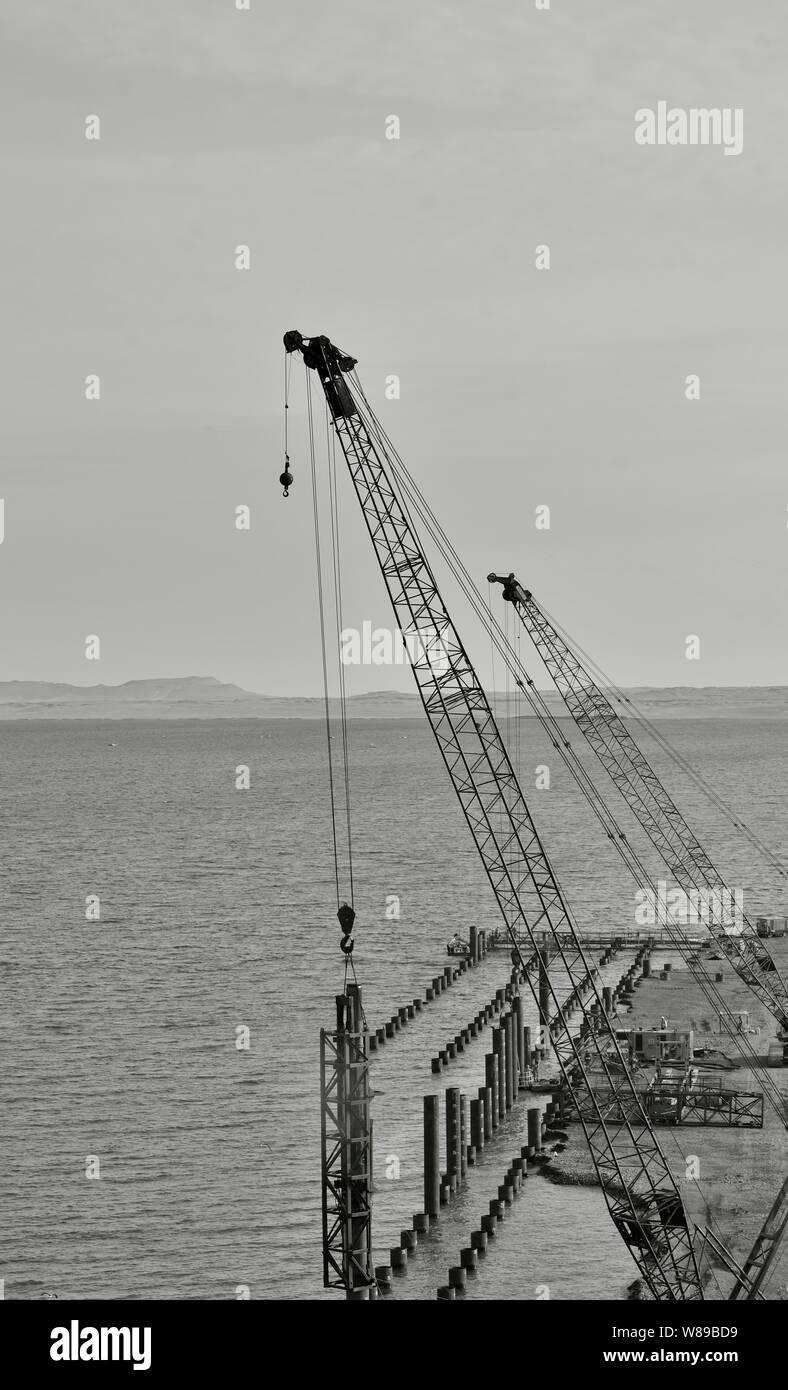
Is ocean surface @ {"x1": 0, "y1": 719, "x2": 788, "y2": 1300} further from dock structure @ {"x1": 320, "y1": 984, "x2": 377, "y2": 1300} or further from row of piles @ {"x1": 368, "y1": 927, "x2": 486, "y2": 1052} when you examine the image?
dock structure @ {"x1": 320, "y1": 984, "x2": 377, "y2": 1300}

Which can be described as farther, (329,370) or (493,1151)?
(493,1151)

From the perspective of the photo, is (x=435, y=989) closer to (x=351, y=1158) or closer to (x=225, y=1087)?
(x=225, y=1087)

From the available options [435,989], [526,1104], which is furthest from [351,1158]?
[435,989]

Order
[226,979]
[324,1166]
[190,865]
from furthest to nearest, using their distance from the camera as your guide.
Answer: [190,865], [226,979], [324,1166]

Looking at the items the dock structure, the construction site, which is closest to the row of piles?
the construction site

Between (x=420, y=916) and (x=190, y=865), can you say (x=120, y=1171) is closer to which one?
(x=420, y=916)

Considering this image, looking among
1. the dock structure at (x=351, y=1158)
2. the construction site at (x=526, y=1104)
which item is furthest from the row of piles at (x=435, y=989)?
the dock structure at (x=351, y=1158)

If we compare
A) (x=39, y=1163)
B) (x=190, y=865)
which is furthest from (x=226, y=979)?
(x=190, y=865)

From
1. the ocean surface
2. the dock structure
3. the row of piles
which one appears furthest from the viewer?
the row of piles

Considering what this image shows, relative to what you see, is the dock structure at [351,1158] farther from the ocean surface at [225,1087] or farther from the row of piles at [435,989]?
the row of piles at [435,989]

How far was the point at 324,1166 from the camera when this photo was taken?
126 feet

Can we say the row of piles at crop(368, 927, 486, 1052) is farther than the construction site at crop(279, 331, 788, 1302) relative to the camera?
Yes

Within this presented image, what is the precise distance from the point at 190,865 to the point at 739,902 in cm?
6017

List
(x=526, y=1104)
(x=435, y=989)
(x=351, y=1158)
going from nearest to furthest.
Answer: (x=351, y=1158), (x=526, y=1104), (x=435, y=989)
